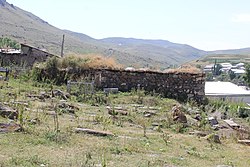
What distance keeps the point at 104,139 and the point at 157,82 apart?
801 cm

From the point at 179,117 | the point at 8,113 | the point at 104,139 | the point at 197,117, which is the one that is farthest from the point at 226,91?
the point at 8,113

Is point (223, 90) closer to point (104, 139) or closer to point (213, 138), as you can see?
point (213, 138)

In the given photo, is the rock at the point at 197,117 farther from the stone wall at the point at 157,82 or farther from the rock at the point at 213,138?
the stone wall at the point at 157,82

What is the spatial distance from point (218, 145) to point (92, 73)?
25.8ft

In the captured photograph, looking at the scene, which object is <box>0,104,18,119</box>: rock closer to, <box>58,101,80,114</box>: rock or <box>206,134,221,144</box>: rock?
<box>58,101,80,114</box>: rock

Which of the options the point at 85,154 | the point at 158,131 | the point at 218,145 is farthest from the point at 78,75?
the point at 85,154

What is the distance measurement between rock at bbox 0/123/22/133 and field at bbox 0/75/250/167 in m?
0.11

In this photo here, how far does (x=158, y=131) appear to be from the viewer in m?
9.13

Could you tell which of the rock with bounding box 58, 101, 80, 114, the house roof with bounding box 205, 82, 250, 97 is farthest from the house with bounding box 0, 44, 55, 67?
the house roof with bounding box 205, 82, 250, 97

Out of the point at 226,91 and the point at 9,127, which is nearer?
the point at 9,127

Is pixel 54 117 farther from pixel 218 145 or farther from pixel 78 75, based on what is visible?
pixel 78 75

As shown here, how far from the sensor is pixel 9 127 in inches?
277

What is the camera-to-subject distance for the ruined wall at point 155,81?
49.5 feet

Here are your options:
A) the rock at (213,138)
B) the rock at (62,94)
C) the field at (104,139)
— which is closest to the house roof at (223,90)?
the field at (104,139)
